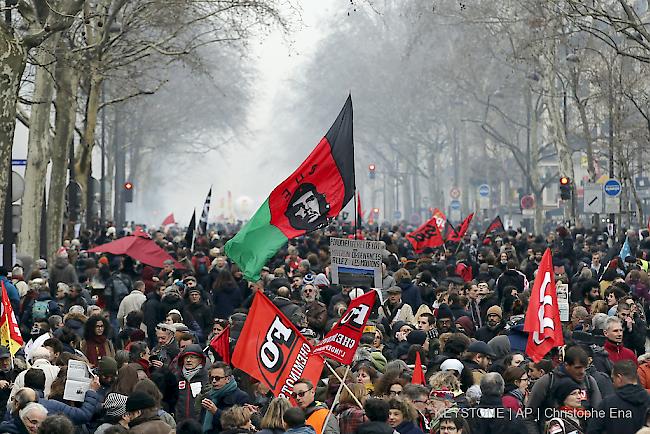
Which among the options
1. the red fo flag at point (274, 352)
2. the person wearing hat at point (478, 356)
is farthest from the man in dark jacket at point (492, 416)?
the person wearing hat at point (478, 356)

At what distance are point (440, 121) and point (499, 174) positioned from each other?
21.5 feet

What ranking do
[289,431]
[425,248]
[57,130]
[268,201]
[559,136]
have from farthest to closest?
[559,136]
[57,130]
[425,248]
[268,201]
[289,431]

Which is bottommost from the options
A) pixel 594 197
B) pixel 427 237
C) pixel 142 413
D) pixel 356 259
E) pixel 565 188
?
pixel 142 413

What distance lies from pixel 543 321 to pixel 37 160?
19367 millimetres

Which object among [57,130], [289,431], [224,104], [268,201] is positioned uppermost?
[224,104]

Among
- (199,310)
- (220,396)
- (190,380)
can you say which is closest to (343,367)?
(220,396)

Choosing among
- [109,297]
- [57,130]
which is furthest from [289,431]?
[57,130]

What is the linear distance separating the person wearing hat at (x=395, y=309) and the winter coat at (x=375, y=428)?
7.73m

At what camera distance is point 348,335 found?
11148mm

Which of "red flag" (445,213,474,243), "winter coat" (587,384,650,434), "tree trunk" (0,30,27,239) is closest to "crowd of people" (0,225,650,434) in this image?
"winter coat" (587,384,650,434)

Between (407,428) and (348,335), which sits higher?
(348,335)

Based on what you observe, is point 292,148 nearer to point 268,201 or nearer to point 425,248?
point 425,248

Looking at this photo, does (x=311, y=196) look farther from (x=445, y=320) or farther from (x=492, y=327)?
(x=492, y=327)

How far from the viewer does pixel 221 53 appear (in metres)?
90.3
